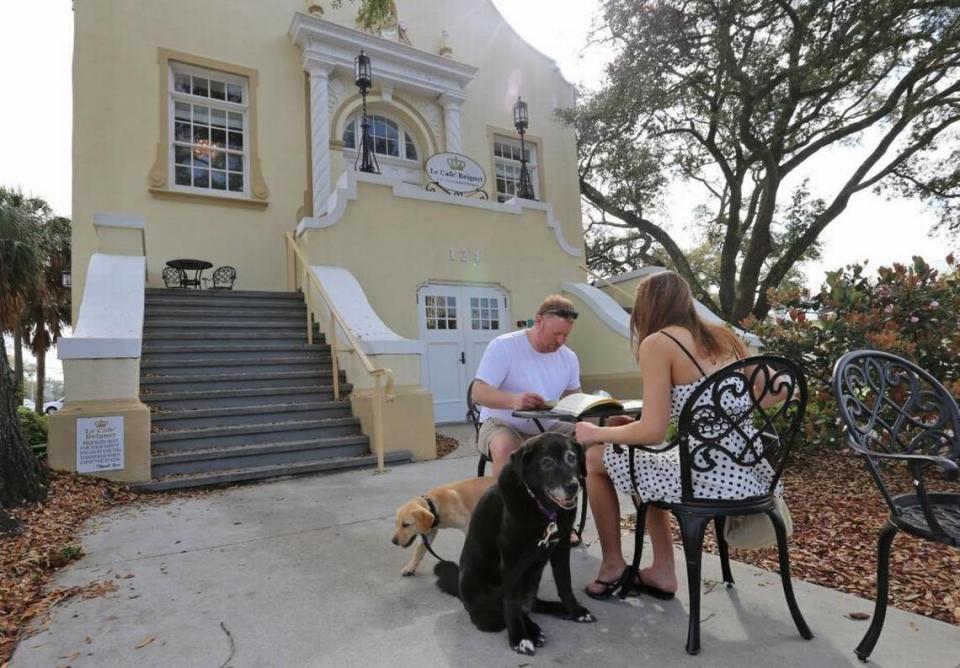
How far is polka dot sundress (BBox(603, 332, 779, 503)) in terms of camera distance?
2.14m

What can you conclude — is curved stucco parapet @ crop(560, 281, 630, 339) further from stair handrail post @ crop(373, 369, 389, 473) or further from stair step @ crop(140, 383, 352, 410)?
stair handrail post @ crop(373, 369, 389, 473)

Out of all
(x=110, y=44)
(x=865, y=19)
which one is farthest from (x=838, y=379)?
(x=110, y=44)

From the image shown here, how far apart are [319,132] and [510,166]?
16.1 ft

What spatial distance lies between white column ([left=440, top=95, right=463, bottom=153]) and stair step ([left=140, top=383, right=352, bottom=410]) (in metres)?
7.53

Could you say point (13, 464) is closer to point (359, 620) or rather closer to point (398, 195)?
point (359, 620)

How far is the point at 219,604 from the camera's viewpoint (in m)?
2.59

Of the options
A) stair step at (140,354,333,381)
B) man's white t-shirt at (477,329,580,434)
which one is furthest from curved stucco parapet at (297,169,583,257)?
man's white t-shirt at (477,329,580,434)

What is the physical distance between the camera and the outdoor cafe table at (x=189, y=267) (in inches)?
371

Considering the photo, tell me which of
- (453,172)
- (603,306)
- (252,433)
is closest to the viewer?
(252,433)

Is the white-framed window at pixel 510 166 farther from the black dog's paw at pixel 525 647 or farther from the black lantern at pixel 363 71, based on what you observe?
the black dog's paw at pixel 525 647

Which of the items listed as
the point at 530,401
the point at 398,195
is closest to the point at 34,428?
the point at 398,195

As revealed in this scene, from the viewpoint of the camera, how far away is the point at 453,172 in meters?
10.8

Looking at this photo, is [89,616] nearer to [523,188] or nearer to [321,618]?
[321,618]

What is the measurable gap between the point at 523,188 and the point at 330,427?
8.03m
